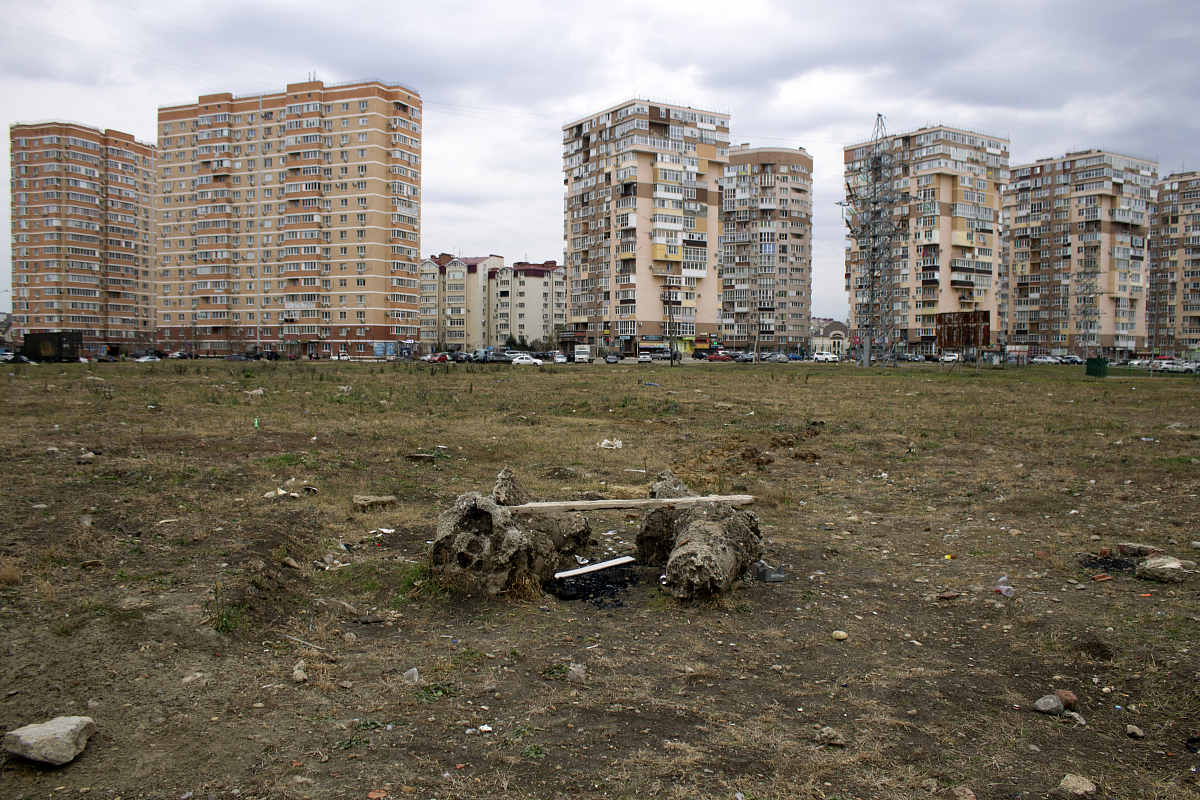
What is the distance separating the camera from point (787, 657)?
5160 millimetres

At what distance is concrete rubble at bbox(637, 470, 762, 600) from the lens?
6.09m

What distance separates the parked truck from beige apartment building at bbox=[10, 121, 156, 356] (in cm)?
6133

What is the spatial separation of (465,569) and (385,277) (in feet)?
293

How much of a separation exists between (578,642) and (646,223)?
3652 inches

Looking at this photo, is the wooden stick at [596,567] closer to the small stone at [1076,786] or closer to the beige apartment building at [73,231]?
the small stone at [1076,786]

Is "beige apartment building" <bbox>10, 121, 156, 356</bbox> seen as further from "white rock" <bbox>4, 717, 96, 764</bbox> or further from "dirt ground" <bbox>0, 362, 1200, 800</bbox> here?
"white rock" <bbox>4, 717, 96, 764</bbox>

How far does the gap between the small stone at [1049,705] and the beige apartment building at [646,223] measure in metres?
90.3

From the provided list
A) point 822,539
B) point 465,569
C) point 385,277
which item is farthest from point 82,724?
point 385,277

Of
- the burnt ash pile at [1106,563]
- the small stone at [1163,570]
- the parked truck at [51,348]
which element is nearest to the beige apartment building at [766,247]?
the parked truck at [51,348]

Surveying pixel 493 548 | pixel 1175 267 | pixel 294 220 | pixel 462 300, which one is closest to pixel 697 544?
pixel 493 548

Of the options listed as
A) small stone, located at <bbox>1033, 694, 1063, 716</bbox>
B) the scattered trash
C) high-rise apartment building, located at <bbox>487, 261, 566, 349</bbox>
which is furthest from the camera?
high-rise apartment building, located at <bbox>487, 261, 566, 349</bbox>

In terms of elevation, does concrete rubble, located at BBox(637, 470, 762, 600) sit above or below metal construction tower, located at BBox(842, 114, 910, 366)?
below

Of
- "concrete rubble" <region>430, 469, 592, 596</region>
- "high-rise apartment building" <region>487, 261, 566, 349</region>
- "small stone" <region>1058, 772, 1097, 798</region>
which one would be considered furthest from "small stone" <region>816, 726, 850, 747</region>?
"high-rise apartment building" <region>487, 261, 566, 349</region>

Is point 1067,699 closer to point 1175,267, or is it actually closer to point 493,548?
point 493,548
